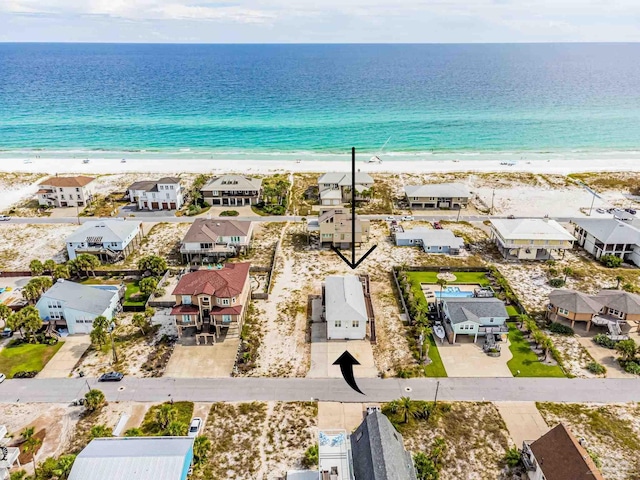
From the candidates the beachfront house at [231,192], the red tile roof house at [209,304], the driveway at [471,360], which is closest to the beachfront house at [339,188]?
the beachfront house at [231,192]

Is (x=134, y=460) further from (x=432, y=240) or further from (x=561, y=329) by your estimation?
(x=432, y=240)

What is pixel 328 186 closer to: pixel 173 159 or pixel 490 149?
pixel 173 159

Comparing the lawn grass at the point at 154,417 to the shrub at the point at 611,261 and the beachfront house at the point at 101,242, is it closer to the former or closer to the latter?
the beachfront house at the point at 101,242

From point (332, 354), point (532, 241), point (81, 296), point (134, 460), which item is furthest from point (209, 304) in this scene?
point (532, 241)

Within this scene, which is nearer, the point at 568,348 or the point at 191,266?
the point at 568,348

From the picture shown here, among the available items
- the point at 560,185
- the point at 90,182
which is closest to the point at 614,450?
the point at 560,185

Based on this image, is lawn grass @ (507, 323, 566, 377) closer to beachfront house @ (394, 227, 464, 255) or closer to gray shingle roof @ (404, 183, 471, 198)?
beachfront house @ (394, 227, 464, 255)

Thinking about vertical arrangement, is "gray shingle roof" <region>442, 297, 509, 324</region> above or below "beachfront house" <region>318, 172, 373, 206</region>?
below

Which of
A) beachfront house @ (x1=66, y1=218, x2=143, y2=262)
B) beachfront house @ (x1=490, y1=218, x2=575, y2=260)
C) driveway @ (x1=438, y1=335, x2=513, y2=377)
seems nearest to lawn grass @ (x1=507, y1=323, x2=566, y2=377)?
driveway @ (x1=438, y1=335, x2=513, y2=377)
